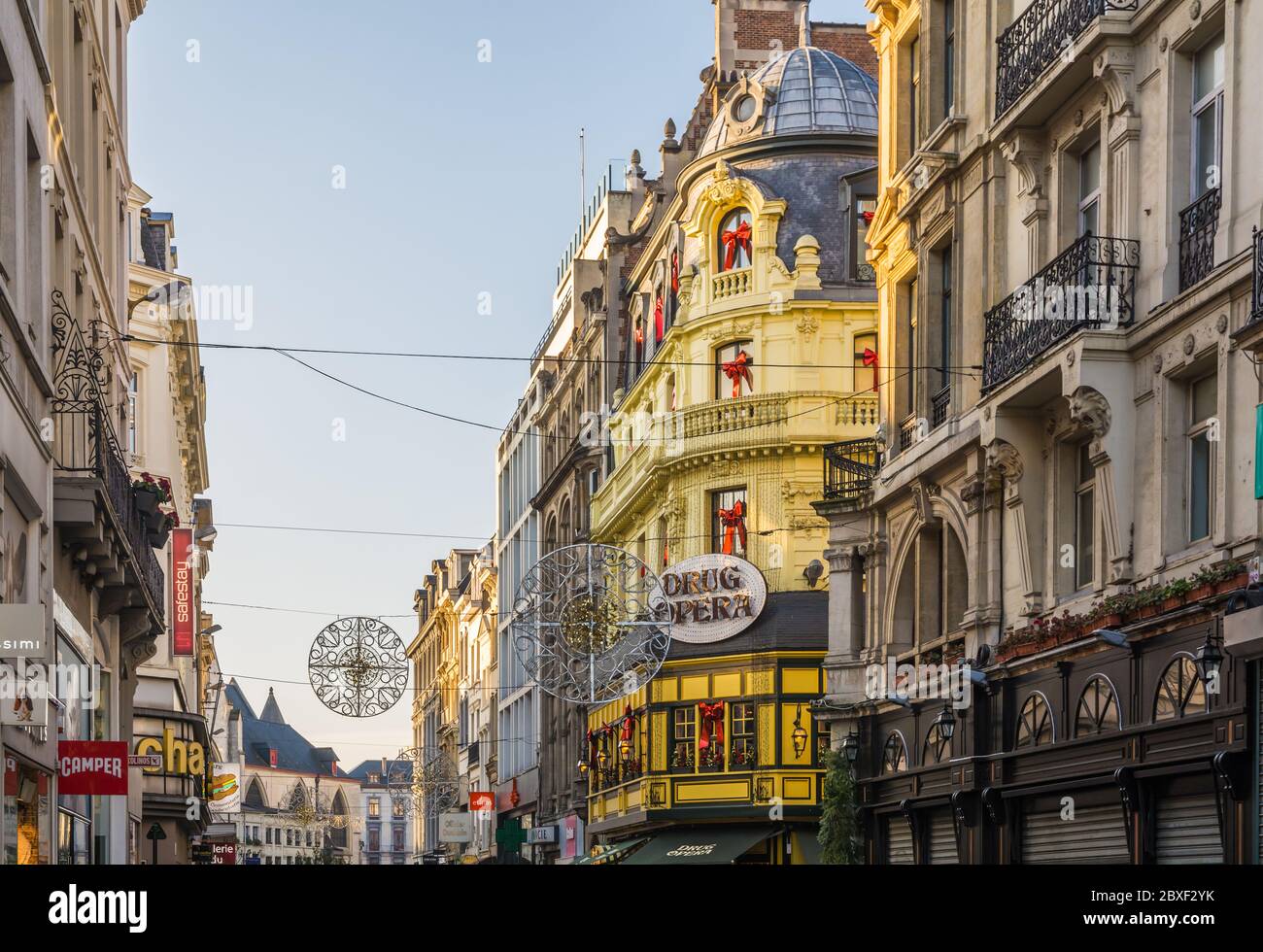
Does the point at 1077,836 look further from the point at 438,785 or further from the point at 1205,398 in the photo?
the point at 438,785

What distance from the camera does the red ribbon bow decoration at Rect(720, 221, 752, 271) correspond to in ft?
165

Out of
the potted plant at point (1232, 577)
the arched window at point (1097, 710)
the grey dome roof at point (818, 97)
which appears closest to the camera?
the potted plant at point (1232, 577)

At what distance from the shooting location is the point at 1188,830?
61.3 ft

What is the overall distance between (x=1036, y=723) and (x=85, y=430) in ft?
39.9

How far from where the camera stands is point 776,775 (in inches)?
1809

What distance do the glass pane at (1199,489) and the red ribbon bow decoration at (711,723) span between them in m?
28.9

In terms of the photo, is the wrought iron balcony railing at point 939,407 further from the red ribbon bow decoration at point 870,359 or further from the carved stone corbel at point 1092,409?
the red ribbon bow decoration at point 870,359

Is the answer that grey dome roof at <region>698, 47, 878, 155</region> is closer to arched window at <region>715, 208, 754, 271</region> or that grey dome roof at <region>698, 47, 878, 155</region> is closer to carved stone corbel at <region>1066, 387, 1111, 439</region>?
arched window at <region>715, 208, 754, 271</region>

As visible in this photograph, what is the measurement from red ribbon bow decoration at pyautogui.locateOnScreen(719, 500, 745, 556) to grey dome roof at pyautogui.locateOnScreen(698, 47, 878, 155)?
10093 mm

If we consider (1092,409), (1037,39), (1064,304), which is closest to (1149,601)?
(1092,409)

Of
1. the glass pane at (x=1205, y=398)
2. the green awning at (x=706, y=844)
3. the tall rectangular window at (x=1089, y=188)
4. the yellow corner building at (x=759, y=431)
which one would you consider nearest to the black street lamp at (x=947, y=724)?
the tall rectangular window at (x=1089, y=188)

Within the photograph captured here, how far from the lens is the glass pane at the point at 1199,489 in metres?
19.2

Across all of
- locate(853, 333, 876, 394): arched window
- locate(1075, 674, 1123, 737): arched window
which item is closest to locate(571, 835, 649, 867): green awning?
locate(853, 333, 876, 394): arched window
